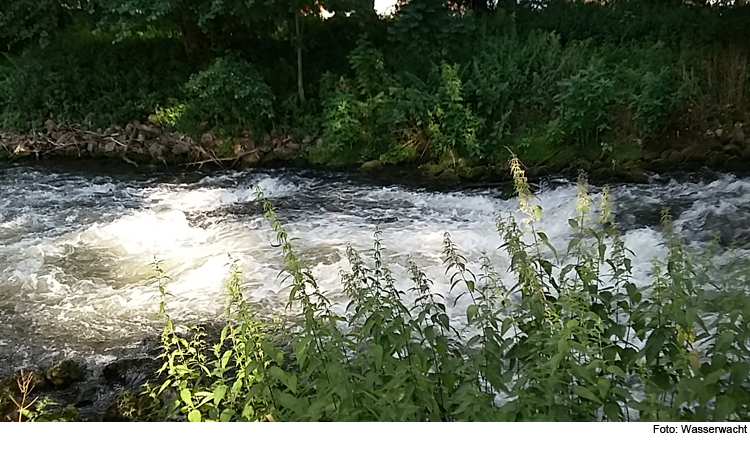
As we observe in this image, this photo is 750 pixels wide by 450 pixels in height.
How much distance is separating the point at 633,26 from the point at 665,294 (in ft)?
13.3

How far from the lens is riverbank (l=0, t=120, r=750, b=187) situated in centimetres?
382

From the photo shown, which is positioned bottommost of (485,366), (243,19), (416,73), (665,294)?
(485,366)

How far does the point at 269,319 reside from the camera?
8.45 ft

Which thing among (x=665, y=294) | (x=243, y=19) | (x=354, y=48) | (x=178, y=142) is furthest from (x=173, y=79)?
(x=665, y=294)

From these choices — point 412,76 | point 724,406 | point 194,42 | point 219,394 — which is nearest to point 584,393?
point 724,406

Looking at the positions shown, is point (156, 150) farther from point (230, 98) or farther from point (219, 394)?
point (219, 394)

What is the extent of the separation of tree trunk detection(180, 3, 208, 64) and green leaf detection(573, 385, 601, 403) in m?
4.45

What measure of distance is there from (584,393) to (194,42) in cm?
469

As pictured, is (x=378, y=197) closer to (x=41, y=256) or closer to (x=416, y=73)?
(x=416, y=73)

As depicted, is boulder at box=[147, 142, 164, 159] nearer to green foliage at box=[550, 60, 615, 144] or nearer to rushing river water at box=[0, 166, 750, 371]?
rushing river water at box=[0, 166, 750, 371]

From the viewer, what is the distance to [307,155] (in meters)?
4.86

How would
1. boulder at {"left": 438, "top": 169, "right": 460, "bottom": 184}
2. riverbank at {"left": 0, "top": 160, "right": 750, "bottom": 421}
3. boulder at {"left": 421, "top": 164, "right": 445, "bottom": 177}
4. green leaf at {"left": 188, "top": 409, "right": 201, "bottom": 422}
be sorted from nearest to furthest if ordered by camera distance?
green leaf at {"left": 188, "top": 409, "right": 201, "bottom": 422} < riverbank at {"left": 0, "top": 160, "right": 750, "bottom": 421} < boulder at {"left": 438, "top": 169, "right": 460, "bottom": 184} < boulder at {"left": 421, "top": 164, "right": 445, "bottom": 177}

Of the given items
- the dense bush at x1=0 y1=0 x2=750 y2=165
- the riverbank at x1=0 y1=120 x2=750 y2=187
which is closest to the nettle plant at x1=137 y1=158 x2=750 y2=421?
the riverbank at x1=0 y1=120 x2=750 y2=187

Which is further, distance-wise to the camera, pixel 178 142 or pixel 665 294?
pixel 178 142
